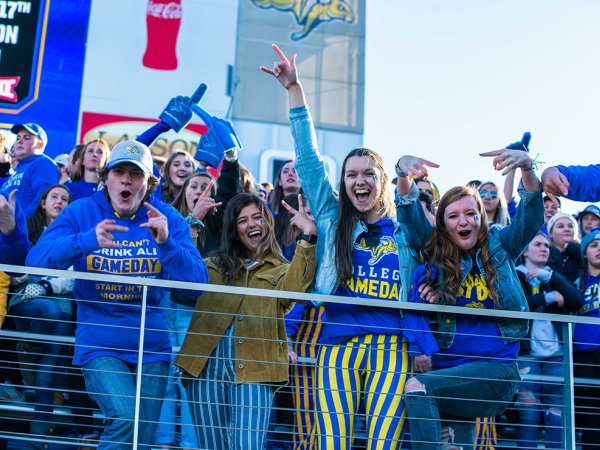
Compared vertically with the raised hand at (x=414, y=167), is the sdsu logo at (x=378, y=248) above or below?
below

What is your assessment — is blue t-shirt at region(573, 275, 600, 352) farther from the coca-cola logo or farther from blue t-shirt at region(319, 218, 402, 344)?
the coca-cola logo

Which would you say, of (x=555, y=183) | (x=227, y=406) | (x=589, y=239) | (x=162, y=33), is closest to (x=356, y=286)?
(x=227, y=406)

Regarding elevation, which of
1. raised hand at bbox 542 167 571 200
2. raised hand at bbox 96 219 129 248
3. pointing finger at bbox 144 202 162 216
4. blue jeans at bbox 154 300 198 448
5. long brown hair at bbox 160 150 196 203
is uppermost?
long brown hair at bbox 160 150 196 203

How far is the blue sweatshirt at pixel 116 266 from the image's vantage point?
15.5ft

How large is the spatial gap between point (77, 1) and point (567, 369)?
515 inches

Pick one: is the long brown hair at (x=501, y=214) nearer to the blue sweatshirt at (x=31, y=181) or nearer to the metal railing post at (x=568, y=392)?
the metal railing post at (x=568, y=392)

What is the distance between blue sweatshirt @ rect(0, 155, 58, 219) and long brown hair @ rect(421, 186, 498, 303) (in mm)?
3459

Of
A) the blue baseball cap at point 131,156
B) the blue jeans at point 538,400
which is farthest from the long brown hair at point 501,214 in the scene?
the blue baseball cap at point 131,156

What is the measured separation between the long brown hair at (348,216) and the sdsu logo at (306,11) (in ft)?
42.3

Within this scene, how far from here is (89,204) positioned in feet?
16.6

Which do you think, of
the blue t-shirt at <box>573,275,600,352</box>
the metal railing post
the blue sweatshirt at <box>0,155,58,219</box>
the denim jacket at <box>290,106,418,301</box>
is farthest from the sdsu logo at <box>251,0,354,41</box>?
the metal railing post

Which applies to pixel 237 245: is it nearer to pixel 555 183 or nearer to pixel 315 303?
pixel 315 303

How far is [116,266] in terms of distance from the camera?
4.92 meters

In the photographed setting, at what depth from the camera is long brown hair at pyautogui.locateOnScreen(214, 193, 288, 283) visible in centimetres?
527
